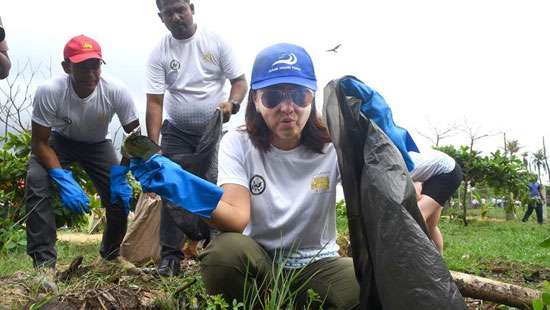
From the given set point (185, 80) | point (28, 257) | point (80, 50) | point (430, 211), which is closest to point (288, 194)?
point (185, 80)

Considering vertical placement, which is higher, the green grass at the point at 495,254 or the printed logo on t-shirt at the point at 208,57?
the printed logo on t-shirt at the point at 208,57

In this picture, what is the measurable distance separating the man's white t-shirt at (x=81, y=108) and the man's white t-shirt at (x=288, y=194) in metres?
1.63

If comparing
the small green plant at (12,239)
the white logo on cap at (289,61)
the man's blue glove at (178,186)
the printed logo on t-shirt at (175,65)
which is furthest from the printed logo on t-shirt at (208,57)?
the small green plant at (12,239)

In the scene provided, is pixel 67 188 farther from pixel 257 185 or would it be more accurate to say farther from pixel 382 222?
pixel 382 222

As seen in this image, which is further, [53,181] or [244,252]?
[53,181]

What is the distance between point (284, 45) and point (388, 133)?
21.7 inches

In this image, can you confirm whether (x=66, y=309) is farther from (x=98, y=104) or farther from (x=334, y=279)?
(x=98, y=104)

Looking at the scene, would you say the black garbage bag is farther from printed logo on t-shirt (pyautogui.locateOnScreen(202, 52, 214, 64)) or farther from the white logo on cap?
printed logo on t-shirt (pyautogui.locateOnScreen(202, 52, 214, 64))

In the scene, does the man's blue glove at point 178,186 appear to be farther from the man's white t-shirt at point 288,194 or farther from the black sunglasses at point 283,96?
the black sunglasses at point 283,96

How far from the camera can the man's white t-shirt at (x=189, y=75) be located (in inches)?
140

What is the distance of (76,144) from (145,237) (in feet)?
2.52

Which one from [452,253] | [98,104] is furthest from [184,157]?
[452,253]

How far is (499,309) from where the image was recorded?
2656 mm

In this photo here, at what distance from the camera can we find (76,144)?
388 centimetres
